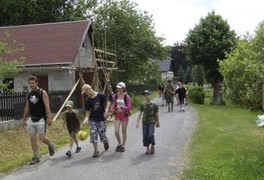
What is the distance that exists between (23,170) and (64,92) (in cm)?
1092

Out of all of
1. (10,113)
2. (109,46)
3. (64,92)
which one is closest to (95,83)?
(64,92)

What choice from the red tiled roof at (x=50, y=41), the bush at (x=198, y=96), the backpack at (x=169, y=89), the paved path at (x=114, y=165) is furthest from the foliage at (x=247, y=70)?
the bush at (x=198, y=96)

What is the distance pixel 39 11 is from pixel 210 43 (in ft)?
61.3

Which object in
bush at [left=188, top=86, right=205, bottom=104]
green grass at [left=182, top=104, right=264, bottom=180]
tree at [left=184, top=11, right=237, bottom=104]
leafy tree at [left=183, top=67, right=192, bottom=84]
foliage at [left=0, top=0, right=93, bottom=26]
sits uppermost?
foliage at [left=0, top=0, right=93, bottom=26]

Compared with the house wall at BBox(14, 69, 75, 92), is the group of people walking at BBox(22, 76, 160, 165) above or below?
below

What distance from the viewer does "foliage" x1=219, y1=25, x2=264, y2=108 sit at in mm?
9844

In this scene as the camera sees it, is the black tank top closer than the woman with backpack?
Yes

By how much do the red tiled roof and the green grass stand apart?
389 inches

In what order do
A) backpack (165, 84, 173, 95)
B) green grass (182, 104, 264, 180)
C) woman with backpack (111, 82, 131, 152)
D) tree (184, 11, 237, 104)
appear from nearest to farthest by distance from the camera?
green grass (182, 104, 264, 180) → woman with backpack (111, 82, 131, 152) → backpack (165, 84, 173, 95) → tree (184, 11, 237, 104)

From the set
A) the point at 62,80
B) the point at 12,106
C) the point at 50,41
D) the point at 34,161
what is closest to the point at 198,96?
the point at 62,80

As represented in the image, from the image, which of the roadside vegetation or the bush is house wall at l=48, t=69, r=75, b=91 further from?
the bush

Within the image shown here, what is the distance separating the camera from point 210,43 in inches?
1164

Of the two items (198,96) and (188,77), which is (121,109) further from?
(188,77)

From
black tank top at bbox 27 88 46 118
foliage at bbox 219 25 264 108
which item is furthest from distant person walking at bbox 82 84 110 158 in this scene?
foliage at bbox 219 25 264 108
